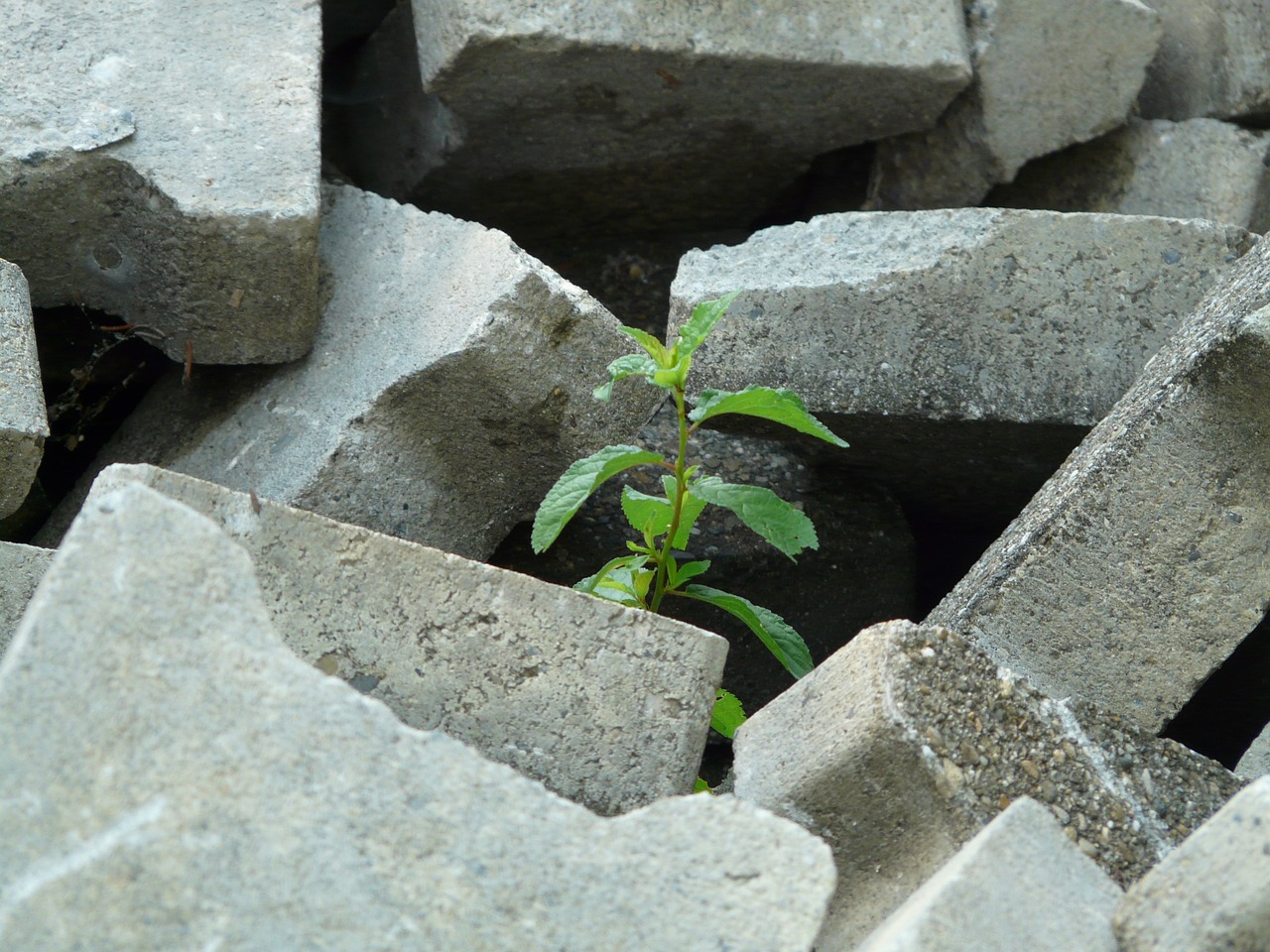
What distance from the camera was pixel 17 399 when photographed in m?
1.53

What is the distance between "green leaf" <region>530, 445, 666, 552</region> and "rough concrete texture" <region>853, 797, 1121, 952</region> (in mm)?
659

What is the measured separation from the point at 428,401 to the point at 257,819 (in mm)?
957

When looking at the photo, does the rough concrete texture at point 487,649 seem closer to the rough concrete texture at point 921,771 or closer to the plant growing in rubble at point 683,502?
the rough concrete texture at point 921,771

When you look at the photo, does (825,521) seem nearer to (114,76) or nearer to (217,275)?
(217,275)

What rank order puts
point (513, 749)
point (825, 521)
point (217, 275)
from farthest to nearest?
point (825, 521), point (217, 275), point (513, 749)

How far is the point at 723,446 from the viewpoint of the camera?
237 cm

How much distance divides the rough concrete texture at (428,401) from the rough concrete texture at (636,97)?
0.40 m

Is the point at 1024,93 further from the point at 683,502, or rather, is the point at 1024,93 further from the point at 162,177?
the point at 162,177

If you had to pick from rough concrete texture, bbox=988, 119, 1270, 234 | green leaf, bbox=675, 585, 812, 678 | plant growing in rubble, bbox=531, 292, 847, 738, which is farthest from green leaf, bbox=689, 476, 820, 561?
rough concrete texture, bbox=988, 119, 1270, 234

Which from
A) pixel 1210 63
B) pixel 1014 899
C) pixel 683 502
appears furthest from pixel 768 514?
pixel 1210 63

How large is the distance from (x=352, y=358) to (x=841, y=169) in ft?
4.38

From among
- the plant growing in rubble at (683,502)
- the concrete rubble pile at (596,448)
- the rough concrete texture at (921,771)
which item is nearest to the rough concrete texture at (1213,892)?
the concrete rubble pile at (596,448)

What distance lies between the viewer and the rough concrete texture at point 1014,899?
101cm

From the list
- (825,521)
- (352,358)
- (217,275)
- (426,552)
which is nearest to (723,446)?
(825,521)
